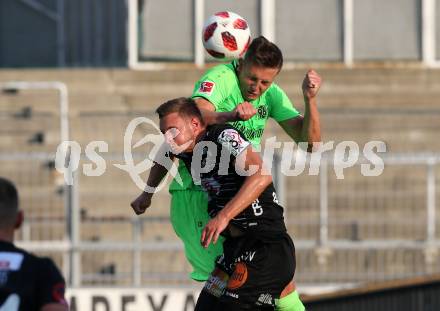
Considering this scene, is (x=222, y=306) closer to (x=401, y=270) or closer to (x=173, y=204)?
(x=173, y=204)

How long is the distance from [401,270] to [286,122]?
179 inches

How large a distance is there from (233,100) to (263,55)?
471 mm

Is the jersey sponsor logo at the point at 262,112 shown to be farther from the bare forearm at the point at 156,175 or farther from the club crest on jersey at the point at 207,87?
the bare forearm at the point at 156,175

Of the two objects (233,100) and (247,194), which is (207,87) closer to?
(233,100)

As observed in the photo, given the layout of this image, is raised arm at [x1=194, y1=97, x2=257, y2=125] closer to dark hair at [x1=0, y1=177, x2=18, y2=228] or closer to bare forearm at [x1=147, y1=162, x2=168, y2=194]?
bare forearm at [x1=147, y1=162, x2=168, y2=194]

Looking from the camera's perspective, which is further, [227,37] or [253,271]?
[227,37]

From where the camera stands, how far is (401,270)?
1240cm

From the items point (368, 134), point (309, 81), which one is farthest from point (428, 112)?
point (309, 81)

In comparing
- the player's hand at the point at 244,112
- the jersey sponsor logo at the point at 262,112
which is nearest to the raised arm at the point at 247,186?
the player's hand at the point at 244,112

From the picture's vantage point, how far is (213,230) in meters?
6.91

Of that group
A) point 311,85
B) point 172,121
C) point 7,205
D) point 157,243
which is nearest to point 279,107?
point 311,85

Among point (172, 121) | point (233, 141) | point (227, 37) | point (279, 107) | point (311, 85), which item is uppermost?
point (227, 37)

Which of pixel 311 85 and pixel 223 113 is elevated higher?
pixel 311 85

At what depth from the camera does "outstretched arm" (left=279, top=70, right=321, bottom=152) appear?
759cm
